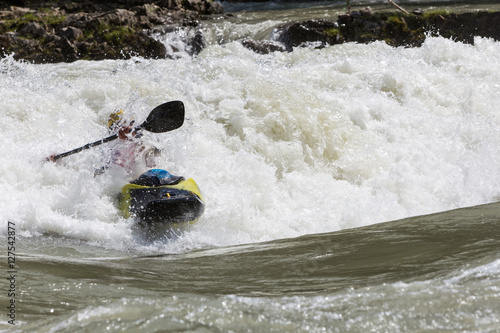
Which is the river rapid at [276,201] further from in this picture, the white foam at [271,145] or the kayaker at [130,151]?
the kayaker at [130,151]

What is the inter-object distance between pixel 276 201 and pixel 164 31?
891cm

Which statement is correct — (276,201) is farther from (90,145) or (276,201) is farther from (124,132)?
(90,145)

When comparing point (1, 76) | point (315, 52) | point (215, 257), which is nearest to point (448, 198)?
point (215, 257)

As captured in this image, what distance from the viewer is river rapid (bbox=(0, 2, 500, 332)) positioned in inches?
83.0

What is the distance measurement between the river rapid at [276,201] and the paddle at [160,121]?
17 centimetres

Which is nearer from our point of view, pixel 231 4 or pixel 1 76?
pixel 1 76

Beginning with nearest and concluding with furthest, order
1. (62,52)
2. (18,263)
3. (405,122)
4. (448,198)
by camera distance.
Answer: (18,263) < (448,198) < (405,122) < (62,52)

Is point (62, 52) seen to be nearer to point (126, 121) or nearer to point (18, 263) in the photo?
point (126, 121)

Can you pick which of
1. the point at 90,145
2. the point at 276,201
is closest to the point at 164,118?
the point at 90,145

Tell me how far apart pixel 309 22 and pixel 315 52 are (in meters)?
2.24

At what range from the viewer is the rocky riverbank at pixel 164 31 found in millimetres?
12234

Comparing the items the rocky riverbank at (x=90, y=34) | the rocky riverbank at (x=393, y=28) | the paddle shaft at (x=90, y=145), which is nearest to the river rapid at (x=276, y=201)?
the paddle shaft at (x=90, y=145)

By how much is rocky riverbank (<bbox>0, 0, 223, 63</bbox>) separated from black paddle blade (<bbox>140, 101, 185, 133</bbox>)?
766cm

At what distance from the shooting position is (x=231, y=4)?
60.1ft
